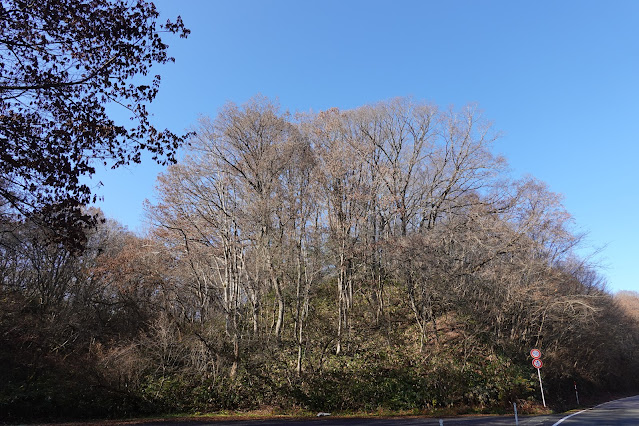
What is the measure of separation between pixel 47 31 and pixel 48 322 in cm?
1791

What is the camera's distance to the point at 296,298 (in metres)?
20.6

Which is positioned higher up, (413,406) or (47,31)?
(47,31)

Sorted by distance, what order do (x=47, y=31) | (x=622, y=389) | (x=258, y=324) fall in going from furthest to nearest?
(x=622, y=389) < (x=258, y=324) < (x=47, y=31)

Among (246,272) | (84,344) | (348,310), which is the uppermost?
(246,272)

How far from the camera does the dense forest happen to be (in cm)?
1695

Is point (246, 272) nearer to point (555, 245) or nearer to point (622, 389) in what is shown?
point (555, 245)

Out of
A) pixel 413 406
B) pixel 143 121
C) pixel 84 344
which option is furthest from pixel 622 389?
pixel 143 121

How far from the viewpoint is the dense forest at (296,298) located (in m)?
17.0

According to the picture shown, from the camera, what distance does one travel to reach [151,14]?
6.85m

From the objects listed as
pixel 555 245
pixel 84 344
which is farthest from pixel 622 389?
pixel 84 344

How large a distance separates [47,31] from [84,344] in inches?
711

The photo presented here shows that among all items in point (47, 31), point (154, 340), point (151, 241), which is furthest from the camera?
point (151, 241)

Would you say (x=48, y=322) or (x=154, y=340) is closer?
(x=154, y=340)

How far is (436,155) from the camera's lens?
92.6ft
